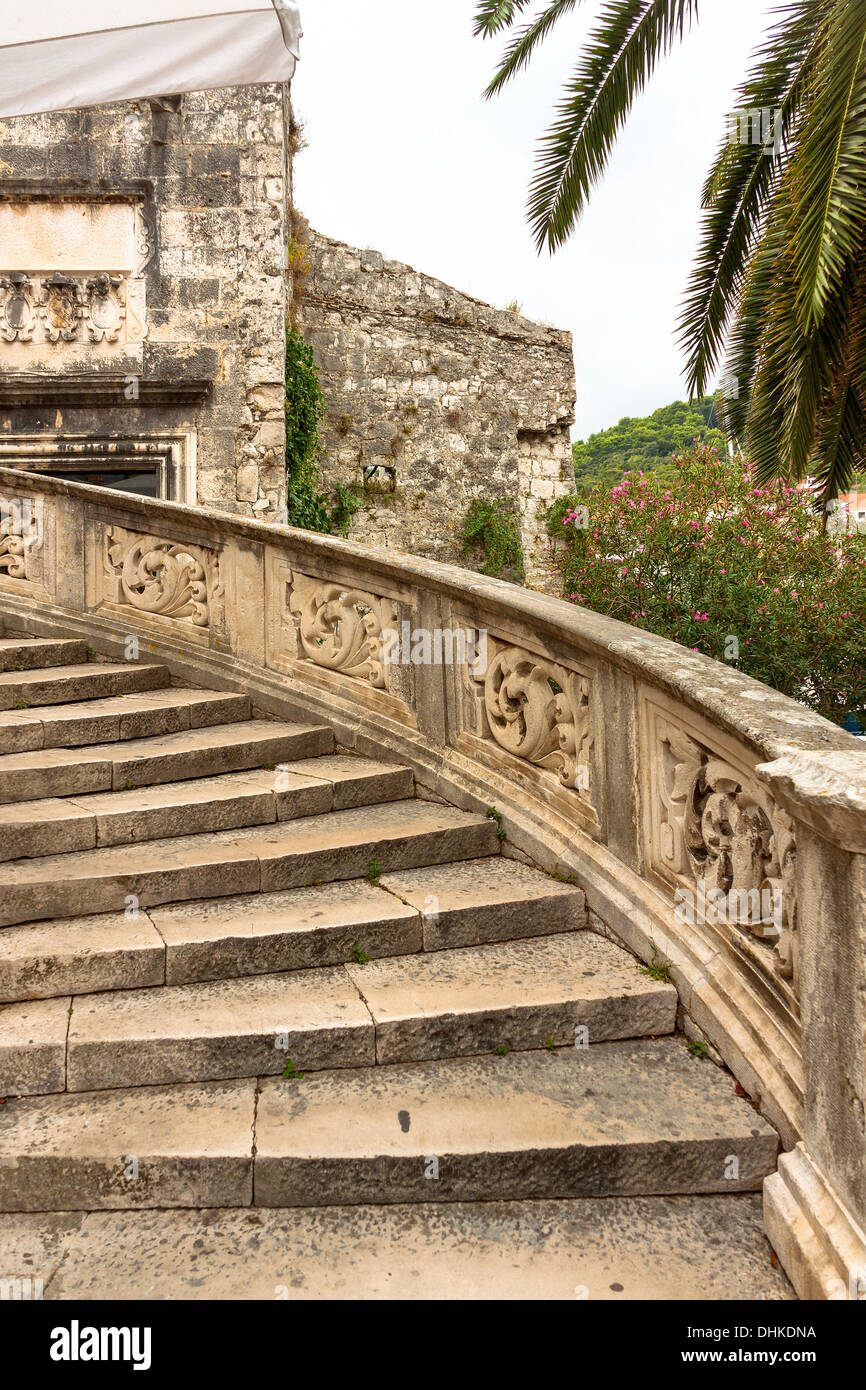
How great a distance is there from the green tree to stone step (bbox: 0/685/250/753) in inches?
143

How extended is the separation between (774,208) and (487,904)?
4.83 m

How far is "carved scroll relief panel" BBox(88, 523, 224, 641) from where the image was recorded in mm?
5555

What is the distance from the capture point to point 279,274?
10.2 meters

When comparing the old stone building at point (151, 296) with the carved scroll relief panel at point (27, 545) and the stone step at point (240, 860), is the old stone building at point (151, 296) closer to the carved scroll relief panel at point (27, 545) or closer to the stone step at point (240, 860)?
the carved scroll relief panel at point (27, 545)

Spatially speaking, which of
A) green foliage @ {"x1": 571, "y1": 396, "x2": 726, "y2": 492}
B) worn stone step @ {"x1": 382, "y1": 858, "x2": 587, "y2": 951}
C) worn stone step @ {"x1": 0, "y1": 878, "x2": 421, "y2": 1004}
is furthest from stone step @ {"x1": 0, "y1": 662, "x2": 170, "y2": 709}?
green foliage @ {"x1": 571, "y1": 396, "x2": 726, "y2": 492}

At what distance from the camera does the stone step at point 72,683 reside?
16.3ft

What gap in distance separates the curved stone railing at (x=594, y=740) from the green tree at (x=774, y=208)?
8.28ft

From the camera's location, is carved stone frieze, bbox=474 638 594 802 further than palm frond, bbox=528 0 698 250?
No

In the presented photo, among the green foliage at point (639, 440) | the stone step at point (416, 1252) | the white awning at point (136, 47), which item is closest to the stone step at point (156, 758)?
the stone step at point (416, 1252)

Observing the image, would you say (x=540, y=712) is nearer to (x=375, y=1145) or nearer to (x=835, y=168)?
(x=375, y=1145)

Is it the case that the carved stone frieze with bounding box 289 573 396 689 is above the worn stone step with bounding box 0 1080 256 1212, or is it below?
above

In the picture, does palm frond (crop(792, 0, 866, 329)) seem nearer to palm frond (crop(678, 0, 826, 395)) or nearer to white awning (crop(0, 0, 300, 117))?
palm frond (crop(678, 0, 826, 395))

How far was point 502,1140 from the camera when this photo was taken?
245cm

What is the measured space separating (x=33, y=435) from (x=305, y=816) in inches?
291
